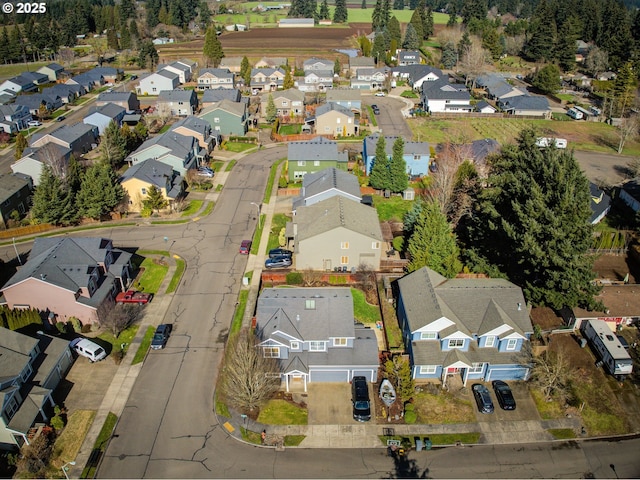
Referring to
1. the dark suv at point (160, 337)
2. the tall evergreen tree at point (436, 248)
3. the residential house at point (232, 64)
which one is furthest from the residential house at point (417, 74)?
the dark suv at point (160, 337)

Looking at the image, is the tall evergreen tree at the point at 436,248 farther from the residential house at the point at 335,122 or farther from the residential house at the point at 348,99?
the residential house at the point at 348,99

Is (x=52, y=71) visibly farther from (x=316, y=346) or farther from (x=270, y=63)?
(x=316, y=346)

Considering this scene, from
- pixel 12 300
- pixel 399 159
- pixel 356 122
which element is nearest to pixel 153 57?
pixel 356 122

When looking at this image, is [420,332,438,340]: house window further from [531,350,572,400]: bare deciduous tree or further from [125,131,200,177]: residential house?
[125,131,200,177]: residential house

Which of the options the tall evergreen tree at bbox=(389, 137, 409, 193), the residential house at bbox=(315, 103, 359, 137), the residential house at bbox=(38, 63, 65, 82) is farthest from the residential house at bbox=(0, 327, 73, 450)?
the residential house at bbox=(38, 63, 65, 82)

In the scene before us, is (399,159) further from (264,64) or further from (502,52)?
(502,52)

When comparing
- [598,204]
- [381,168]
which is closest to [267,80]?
[381,168]

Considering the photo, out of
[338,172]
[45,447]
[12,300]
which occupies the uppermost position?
[338,172]
